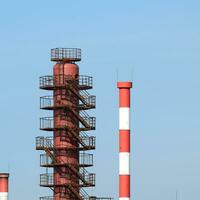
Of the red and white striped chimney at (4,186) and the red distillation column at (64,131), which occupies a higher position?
the red distillation column at (64,131)

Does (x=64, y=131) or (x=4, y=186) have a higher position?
(x=64, y=131)

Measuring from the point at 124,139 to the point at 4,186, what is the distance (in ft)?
41.6

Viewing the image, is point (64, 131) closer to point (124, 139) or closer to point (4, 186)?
point (4, 186)

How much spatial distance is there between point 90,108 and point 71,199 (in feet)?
21.9

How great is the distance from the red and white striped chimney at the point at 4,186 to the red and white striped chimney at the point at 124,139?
1194 cm

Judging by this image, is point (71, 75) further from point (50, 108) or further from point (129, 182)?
point (129, 182)

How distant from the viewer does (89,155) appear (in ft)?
435

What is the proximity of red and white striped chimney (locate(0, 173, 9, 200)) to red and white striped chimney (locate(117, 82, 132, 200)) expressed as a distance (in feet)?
39.2

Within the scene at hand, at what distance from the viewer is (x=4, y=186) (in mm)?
135000

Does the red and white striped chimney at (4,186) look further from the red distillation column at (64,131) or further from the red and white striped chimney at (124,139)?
the red and white striped chimney at (124,139)

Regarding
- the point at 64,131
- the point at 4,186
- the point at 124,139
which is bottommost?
the point at 4,186

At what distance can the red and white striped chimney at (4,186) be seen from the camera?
13438cm

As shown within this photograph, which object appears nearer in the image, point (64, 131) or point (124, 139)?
point (124, 139)

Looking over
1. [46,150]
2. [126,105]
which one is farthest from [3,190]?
[126,105]
